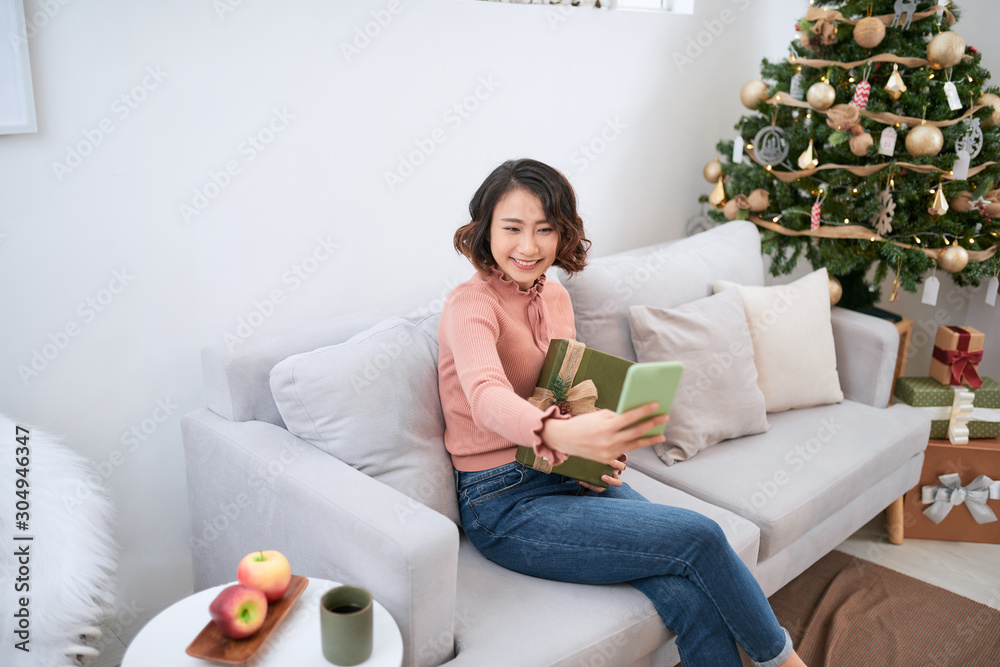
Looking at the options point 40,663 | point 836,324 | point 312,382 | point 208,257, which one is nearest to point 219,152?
point 208,257

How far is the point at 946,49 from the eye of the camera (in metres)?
2.23

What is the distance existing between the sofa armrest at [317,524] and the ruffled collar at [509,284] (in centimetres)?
46

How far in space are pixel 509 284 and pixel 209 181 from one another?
0.73 meters

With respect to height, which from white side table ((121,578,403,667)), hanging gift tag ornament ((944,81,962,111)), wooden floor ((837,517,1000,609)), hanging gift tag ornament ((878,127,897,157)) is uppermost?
hanging gift tag ornament ((944,81,962,111))

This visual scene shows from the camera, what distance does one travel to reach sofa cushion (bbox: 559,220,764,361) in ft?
6.61

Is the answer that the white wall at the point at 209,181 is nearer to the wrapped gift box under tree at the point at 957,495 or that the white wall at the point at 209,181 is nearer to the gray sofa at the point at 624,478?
the gray sofa at the point at 624,478

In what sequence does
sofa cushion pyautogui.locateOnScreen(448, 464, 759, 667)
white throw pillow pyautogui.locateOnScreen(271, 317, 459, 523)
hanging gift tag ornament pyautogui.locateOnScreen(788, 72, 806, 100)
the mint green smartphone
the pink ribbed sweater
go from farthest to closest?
1. hanging gift tag ornament pyautogui.locateOnScreen(788, 72, 806, 100)
2. white throw pillow pyautogui.locateOnScreen(271, 317, 459, 523)
3. the pink ribbed sweater
4. sofa cushion pyautogui.locateOnScreen(448, 464, 759, 667)
5. the mint green smartphone

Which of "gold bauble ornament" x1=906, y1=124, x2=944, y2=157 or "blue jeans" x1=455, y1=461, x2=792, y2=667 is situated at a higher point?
"gold bauble ornament" x1=906, y1=124, x2=944, y2=157

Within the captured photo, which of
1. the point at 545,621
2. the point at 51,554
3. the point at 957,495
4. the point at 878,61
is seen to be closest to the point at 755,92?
the point at 878,61

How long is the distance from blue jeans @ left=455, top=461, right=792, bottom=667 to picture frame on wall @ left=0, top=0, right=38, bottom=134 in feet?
→ 3.90

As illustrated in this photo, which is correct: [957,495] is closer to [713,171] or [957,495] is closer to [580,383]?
[713,171]

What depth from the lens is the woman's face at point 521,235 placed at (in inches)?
58.4

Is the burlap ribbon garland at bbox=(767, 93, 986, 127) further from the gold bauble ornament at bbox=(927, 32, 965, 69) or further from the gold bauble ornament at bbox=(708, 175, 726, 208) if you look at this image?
the gold bauble ornament at bbox=(708, 175, 726, 208)

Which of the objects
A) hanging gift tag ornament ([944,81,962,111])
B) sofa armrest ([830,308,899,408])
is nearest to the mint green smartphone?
sofa armrest ([830,308,899,408])
